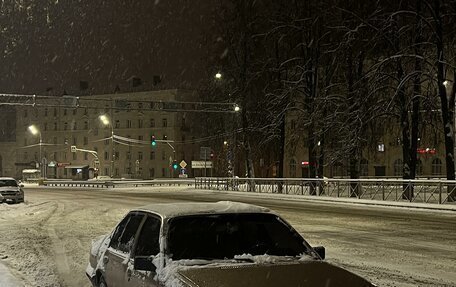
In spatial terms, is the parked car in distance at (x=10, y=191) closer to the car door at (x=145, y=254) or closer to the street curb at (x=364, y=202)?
the street curb at (x=364, y=202)

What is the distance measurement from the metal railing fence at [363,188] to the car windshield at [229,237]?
2505 cm

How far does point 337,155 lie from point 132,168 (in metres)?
81.6

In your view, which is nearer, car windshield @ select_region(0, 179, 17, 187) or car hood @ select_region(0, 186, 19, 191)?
car hood @ select_region(0, 186, 19, 191)

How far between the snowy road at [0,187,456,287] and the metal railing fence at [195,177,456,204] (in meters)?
3.73

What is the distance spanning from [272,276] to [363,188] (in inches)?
1226

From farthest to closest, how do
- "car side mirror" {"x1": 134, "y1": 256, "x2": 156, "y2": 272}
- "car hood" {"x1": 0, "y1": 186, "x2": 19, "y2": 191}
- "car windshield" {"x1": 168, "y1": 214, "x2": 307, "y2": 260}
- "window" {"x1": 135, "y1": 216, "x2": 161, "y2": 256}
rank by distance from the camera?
"car hood" {"x1": 0, "y1": 186, "x2": 19, "y2": 191}, "window" {"x1": 135, "y1": 216, "x2": 161, "y2": 256}, "car windshield" {"x1": 168, "y1": 214, "x2": 307, "y2": 260}, "car side mirror" {"x1": 134, "y1": 256, "x2": 156, "y2": 272}

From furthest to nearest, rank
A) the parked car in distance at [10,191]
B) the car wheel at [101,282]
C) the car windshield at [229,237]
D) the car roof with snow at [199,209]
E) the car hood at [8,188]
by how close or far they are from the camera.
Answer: the car hood at [8,188] < the parked car in distance at [10,191] < the car wheel at [101,282] < the car roof with snow at [199,209] < the car windshield at [229,237]

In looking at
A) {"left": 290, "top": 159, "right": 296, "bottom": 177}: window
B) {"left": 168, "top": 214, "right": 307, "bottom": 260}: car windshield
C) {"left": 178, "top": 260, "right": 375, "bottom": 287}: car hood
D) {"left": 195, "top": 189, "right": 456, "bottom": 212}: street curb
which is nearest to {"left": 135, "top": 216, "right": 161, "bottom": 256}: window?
{"left": 168, "top": 214, "right": 307, "bottom": 260}: car windshield

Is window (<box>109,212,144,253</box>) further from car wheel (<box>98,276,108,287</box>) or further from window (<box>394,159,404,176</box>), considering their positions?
window (<box>394,159,404,176</box>)

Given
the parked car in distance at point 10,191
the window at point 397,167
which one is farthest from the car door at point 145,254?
the window at point 397,167

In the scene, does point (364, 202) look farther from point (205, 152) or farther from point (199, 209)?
point (199, 209)

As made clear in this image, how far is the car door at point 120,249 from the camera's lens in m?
6.58

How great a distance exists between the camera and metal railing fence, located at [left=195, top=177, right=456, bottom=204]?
97.5 ft

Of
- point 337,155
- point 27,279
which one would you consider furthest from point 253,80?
point 27,279
